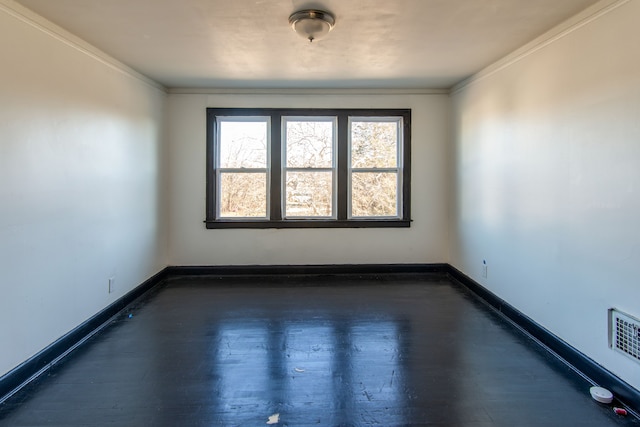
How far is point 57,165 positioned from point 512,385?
358 cm

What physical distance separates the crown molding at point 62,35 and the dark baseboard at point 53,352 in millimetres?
2264

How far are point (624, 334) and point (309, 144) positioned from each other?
12.7 ft

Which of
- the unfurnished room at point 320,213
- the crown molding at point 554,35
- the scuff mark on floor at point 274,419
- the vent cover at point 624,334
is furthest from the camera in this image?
the crown molding at point 554,35

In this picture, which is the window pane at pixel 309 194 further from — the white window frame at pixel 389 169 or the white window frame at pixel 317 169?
the white window frame at pixel 389 169

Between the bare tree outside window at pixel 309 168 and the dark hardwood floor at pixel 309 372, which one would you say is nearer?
the dark hardwood floor at pixel 309 372

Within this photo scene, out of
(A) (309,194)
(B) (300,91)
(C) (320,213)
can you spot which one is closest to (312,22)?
(B) (300,91)

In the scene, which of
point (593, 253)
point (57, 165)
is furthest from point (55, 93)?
point (593, 253)

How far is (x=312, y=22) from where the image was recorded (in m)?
2.58

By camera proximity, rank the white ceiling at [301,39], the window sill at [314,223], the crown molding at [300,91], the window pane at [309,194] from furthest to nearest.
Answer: the window pane at [309,194]
the window sill at [314,223]
the crown molding at [300,91]
the white ceiling at [301,39]

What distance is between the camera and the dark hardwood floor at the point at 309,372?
2.04 m

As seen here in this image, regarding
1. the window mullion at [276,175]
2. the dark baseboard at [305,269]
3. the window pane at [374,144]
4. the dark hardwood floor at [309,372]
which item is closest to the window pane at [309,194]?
the window mullion at [276,175]

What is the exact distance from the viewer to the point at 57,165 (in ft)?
8.98

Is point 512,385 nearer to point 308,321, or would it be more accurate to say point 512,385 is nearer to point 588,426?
point 588,426

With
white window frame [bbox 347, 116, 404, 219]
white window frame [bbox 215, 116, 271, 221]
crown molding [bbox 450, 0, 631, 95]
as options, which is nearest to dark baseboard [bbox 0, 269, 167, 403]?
white window frame [bbox 215, 116, 271, 221]
